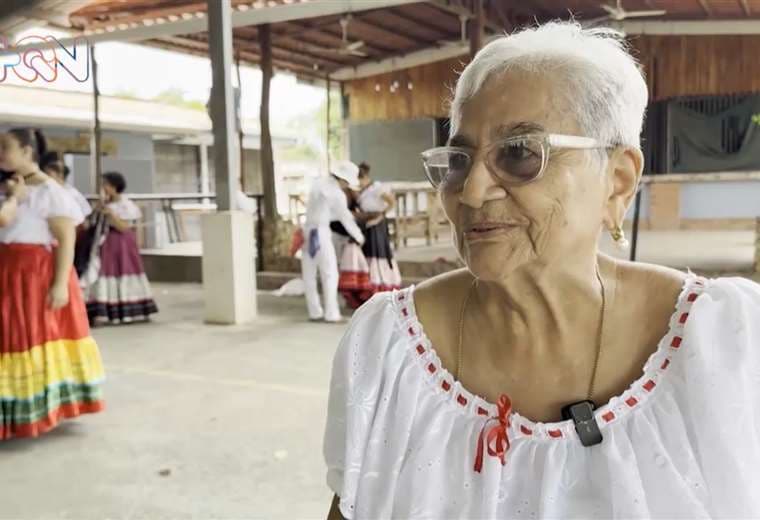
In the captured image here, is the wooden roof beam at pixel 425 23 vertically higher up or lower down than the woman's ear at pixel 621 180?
higher up

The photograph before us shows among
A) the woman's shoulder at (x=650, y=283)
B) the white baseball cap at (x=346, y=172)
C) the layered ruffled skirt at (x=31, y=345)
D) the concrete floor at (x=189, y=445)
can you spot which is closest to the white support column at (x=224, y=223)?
the white baseball cap at (x=346, y=172)

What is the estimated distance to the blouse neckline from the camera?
1091 mm

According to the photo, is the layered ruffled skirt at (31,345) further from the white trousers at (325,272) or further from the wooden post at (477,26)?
the wooden post at (477,26)

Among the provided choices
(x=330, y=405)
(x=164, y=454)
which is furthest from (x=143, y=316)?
(x=330, y=405)

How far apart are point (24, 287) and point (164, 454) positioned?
1.00 meters

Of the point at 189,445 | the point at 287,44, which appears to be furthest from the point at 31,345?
the point at 287,44

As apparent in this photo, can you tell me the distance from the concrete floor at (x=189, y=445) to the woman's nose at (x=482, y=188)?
1.93 metres

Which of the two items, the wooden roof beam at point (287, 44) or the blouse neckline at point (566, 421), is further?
the wooden roof beam at point (287, 44)

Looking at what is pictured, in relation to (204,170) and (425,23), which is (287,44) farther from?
(204,170)

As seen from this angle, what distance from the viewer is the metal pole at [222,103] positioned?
6.14 m

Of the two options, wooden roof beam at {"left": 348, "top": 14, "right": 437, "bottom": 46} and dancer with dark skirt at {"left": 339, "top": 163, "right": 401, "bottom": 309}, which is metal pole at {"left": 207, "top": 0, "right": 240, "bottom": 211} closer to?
dancer with dark skirt at {"left": 339, "top": 163, "right": 401, "bottom": 309}

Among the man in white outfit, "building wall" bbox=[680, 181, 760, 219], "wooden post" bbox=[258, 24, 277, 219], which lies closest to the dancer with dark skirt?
the man in white outfit

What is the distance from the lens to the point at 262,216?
9570mm

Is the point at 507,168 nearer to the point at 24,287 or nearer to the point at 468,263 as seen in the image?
the point at 468,263
